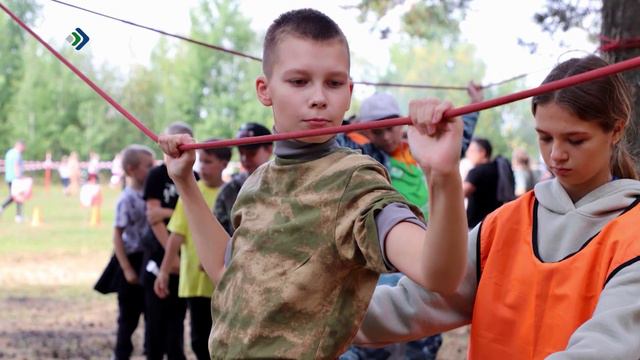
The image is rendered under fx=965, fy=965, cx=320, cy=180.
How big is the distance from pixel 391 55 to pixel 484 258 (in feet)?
220

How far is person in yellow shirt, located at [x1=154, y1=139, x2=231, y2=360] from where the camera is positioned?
19.5 ft

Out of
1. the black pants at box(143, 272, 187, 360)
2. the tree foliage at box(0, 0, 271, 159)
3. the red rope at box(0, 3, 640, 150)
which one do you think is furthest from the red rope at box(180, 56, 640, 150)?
the tree foliage at box(0, 0, 271, 159)

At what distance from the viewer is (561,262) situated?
6.82ft

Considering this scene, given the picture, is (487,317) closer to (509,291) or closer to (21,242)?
(509,291)

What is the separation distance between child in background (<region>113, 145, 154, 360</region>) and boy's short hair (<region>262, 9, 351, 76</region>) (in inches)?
196

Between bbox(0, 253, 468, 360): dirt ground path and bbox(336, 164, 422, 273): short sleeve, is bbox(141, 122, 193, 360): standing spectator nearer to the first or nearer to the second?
bbox(0, 253, 468, 360): dirt ground path

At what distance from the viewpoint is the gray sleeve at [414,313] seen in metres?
2.35

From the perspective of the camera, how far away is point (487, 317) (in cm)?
223

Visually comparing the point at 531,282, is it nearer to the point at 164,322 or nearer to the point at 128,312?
the point at 164,322

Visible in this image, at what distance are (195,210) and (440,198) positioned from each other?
3.37 feet

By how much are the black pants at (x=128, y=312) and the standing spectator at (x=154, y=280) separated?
503 mm

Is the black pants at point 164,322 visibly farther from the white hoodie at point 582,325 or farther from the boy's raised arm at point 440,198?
the boy's raised arm at point 440,198

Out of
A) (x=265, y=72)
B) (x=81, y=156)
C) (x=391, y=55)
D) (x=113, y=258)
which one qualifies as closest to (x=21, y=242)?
(x=113, y=258)

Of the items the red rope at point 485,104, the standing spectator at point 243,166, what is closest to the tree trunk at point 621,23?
the standing spectator at point 243,166
